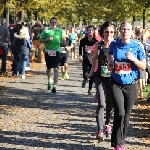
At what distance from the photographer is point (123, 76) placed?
6.72 metres

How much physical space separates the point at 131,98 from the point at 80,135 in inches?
65.1

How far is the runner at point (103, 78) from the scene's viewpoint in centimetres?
773

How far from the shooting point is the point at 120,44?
22.1 feet

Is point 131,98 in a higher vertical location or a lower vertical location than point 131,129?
higher

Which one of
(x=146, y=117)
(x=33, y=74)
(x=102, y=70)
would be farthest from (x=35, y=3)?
(x=102, y=70)

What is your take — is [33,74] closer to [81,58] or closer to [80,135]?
[81,58]

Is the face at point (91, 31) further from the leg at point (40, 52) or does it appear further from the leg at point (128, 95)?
the leg at point (40, 52)

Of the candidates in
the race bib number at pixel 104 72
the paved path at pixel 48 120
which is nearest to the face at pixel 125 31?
the race bib number at pixel 104 72

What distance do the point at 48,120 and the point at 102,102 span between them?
6.08 ft

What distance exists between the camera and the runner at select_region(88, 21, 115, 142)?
7730mm

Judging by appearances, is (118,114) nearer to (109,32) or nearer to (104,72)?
(104,72)

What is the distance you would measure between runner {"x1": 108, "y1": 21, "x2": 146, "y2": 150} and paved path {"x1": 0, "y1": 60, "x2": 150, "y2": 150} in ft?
1.95

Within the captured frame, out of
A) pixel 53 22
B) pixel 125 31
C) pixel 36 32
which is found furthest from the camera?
pixel 36 32

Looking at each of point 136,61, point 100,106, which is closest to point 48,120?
point 100,106
